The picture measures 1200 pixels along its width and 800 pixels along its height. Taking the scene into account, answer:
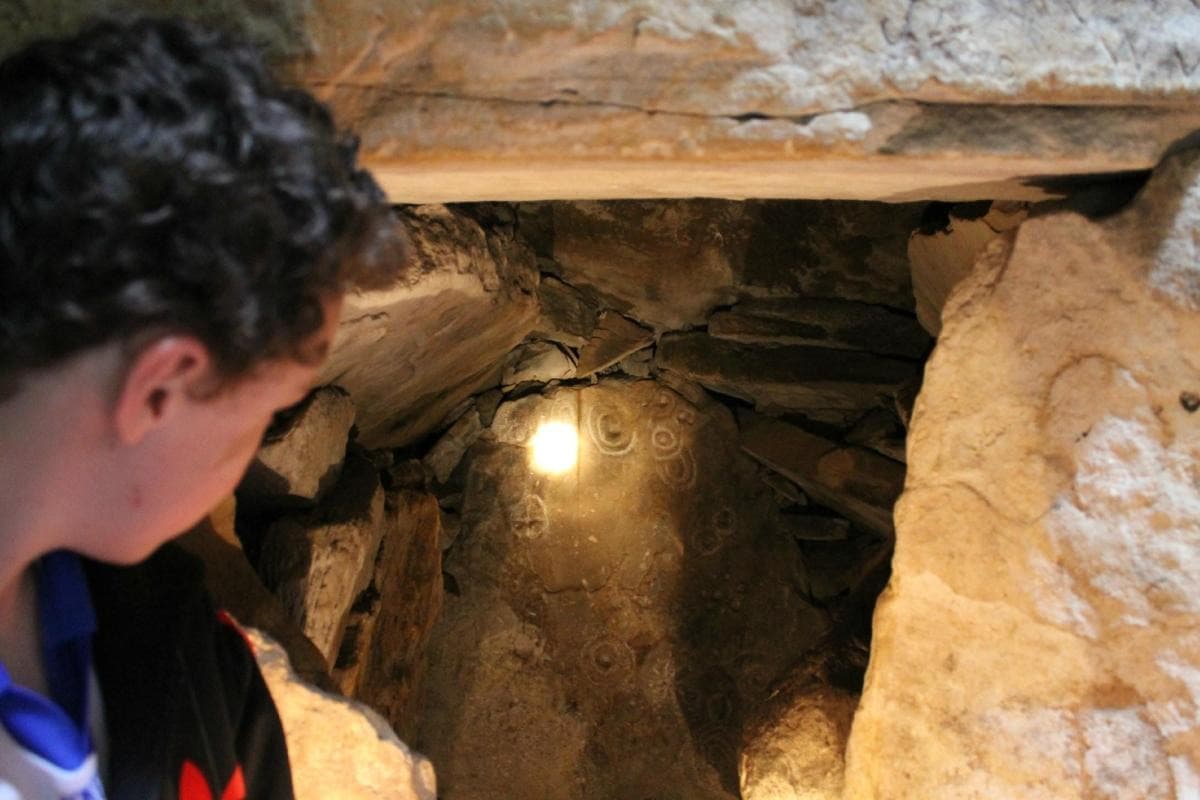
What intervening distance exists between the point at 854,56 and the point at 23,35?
105cm

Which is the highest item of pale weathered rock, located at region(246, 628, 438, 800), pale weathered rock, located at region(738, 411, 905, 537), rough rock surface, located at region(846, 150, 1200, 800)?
rough rock surface, located at region(846, 150, 1200, 800)

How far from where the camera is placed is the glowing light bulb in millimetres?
3736

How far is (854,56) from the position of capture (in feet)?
4.11

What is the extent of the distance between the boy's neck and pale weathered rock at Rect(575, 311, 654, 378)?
2.48m

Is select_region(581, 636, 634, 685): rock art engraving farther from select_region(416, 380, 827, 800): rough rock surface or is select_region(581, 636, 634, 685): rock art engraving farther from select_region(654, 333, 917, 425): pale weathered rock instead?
select_region(654, 333, 917, 425): pale weathered rock

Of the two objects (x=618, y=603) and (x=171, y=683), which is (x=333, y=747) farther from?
(x=618, y=603)

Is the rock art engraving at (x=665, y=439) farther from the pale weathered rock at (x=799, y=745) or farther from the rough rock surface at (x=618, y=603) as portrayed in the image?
the pale weathered rock at (x=799, y=745)

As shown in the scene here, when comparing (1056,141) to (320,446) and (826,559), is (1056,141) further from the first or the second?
(826,559)

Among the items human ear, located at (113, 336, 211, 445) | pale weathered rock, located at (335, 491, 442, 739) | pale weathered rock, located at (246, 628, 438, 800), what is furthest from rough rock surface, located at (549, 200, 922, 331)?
human ear, located at (113, 336, 211, 445)

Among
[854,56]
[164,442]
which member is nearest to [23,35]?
[164,442]

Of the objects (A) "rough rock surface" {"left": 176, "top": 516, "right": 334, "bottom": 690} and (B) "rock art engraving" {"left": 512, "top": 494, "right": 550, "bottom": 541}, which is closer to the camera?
(A) "rough rock surface" {"left": 176, "top": 516, "right": 334, "bottom": 690}

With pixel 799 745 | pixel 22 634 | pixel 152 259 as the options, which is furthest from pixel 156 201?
pixel 799 745

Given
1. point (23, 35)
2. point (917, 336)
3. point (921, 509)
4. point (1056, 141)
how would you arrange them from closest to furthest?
point (23, 35) → point (1056, 141) → point (921, 509) → point (917, 336)

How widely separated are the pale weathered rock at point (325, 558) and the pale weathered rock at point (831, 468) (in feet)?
5.56
